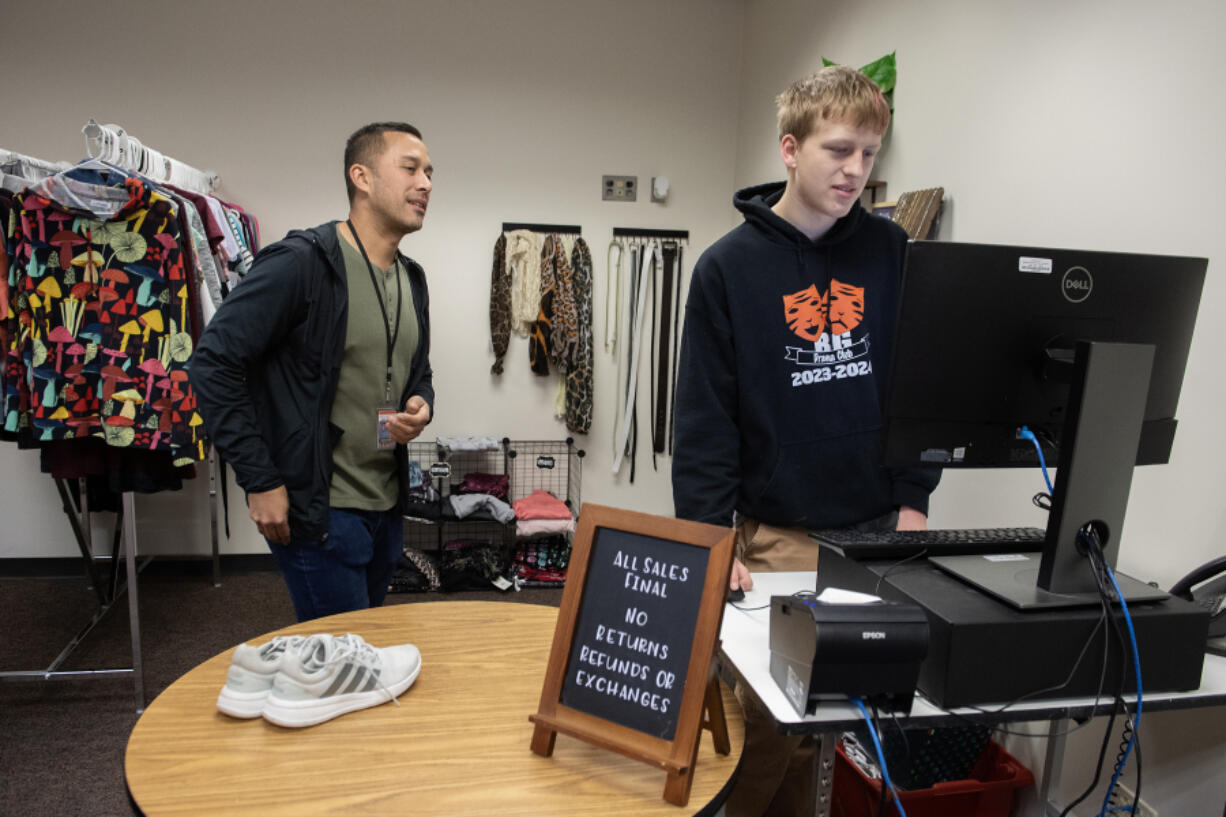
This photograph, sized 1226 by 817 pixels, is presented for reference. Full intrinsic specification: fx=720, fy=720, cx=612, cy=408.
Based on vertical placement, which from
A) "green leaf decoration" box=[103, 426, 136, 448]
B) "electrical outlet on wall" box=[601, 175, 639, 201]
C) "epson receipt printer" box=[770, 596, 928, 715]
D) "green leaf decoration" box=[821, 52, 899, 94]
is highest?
"green leaf decoration" box=[821, 52, 899, 94]

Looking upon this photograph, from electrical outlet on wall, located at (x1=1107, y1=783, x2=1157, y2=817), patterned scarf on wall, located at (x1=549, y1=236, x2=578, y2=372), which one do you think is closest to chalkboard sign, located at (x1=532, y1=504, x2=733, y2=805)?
electrical outlet on wall, located at (x1=1107, y1=783, x2=1157, y2=817)

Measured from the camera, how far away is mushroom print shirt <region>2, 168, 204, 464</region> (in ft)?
7.48

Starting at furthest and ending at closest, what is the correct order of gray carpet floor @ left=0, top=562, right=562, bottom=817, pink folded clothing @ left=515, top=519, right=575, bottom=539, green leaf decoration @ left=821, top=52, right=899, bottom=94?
pink folded clothing @ left=515, top=519, right=575, bottom=539 → green leaf decoration @ left=821, top=52, right=899, bottom=94 → gray carpet floor @ left=0, top=562, right=562, bottom=817

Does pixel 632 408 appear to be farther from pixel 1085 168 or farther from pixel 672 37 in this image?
pixel 1085 168

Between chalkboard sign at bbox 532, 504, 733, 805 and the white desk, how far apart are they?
0.32 ft

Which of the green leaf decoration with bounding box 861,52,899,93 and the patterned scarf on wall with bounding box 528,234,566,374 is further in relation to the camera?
the patterned scarf on wall with bounding box 528,234,566,374

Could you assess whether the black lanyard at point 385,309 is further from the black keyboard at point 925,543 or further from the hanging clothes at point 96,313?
the black keyboard at point 925,543

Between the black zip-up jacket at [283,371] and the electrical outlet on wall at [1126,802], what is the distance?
77.0 inches

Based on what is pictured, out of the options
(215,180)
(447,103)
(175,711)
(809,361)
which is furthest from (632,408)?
(175,711)

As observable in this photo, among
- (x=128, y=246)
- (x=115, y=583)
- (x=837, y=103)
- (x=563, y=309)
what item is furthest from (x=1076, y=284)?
(x=115, y=583)

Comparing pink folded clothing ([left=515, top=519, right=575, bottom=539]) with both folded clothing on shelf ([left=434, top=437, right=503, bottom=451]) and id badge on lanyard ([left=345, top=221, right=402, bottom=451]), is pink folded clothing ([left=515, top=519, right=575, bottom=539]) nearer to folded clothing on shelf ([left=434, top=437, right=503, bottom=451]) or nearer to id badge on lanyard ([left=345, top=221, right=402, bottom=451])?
folded clothing on shelf ([left=434, top=437, right=503, bottom=451])

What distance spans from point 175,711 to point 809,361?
1262mm

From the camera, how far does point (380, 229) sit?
1.86m

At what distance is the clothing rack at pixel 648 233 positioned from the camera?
13.7 ft
